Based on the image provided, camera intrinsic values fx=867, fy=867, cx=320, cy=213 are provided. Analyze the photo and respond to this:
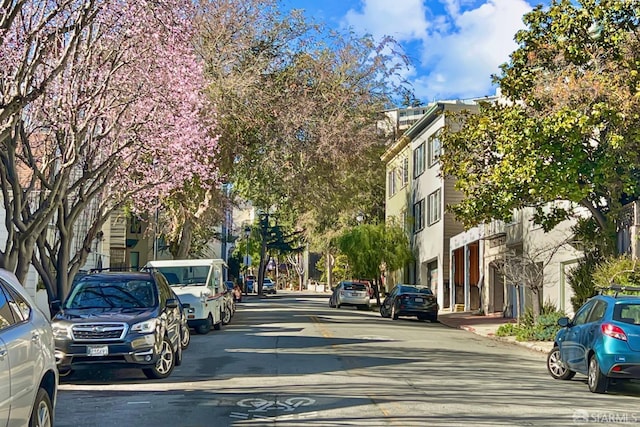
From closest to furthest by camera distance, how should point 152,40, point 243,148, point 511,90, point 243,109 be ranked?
point 152,40, point 511,90, point 243,109, point 243,148

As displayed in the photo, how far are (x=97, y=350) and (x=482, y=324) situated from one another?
831 inches

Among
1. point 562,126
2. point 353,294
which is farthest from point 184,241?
point 562,126

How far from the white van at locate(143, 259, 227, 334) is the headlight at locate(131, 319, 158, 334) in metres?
9.66

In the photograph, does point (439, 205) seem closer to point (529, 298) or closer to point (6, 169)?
point (529, 298)

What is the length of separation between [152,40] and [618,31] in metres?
12.1

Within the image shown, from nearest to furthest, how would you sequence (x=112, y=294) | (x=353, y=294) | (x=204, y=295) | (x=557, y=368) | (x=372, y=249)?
(x=112, y=294), (x=557, y=368), (x=204, y=295), (x=353, y=294), (x=372, y=249)

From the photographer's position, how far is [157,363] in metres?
13.9

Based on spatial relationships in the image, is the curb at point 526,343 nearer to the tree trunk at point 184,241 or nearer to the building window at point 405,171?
the tree trunk at point 184,241

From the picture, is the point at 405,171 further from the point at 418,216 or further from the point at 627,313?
the point at 627,313

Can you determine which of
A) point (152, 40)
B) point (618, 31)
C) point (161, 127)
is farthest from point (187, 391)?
point (618, 31)

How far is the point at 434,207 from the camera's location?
46156mm

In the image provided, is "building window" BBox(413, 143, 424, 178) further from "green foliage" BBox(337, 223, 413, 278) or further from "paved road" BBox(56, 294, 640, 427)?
"paved road" BBox(56, 294, 640, 427)

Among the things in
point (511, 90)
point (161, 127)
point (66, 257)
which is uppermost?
point (511, 90)

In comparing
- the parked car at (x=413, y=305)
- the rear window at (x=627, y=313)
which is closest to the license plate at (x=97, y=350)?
the rear window at (x=627, y=313)
